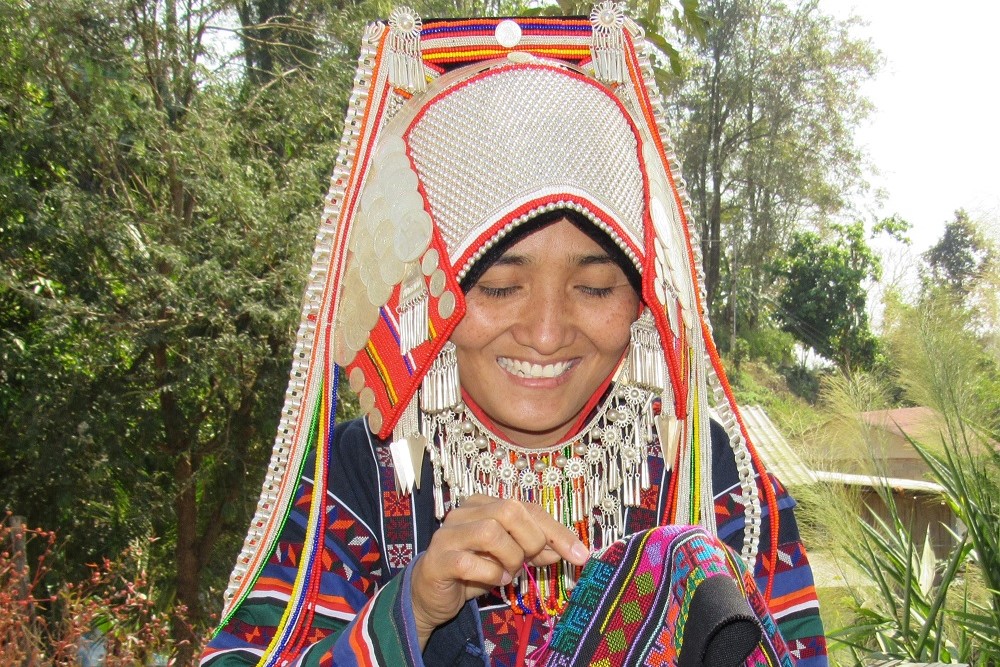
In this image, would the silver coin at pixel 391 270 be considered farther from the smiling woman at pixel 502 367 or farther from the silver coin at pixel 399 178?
the silver coin at pixel 399 178

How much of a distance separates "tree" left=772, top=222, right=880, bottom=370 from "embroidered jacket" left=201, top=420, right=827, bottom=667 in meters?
30.3

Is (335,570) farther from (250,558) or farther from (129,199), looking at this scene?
(129,199)

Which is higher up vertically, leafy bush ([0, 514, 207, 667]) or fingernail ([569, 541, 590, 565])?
fingernail ([569, 541, 590, 565])

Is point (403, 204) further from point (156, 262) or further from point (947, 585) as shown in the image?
point (156, 262)

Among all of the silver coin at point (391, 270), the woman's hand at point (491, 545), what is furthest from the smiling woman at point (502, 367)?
the woman's hand at point (491, 545)

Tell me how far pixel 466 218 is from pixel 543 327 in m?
0.23

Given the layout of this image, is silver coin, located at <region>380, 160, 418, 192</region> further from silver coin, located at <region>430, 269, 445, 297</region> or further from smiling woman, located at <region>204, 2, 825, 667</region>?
silver coin, located at <region>430, 269, 445, 297</region>

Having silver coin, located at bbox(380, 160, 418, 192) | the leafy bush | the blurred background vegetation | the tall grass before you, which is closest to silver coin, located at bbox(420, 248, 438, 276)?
silver coin, located at bbox(380, 160, 418, 192)

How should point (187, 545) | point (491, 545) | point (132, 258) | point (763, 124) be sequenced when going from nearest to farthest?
1. point (491, 545)
2. point (132, 258)
3. point (187, 545)
4. point (763, 124)

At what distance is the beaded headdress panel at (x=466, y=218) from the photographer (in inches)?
62.1

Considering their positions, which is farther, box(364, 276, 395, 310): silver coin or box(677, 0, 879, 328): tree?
box(677, 0, 879, 328): tree

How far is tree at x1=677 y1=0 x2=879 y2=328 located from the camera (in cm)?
2781

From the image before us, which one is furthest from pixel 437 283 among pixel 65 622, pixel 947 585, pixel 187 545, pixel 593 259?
pixel 187 545

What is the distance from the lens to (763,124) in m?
28.4
